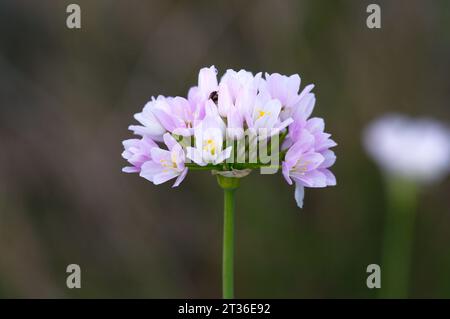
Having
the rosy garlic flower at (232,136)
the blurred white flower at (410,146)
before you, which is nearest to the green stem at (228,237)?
the rosy garlic flower at (232,136)

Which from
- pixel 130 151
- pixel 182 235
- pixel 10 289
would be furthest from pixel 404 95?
pixel 130 151

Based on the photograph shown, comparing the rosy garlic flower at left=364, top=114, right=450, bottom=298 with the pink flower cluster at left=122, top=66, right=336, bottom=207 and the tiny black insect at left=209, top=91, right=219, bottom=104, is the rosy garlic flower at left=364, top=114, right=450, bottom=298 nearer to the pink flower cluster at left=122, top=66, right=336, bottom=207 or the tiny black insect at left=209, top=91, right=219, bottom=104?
the pink flower cluster at left=122, top=66, right=336, bottom=207

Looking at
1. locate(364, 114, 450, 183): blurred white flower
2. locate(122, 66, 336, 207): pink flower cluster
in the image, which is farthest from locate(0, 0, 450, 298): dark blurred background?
locate(122, 66, 336, 207): pink flower cluster

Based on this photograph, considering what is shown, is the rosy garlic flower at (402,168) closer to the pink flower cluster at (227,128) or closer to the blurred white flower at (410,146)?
the blurred white flower at (410,146)

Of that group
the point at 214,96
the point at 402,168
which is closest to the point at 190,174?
the point at 402,168

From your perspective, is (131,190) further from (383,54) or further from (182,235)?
(383,54)
